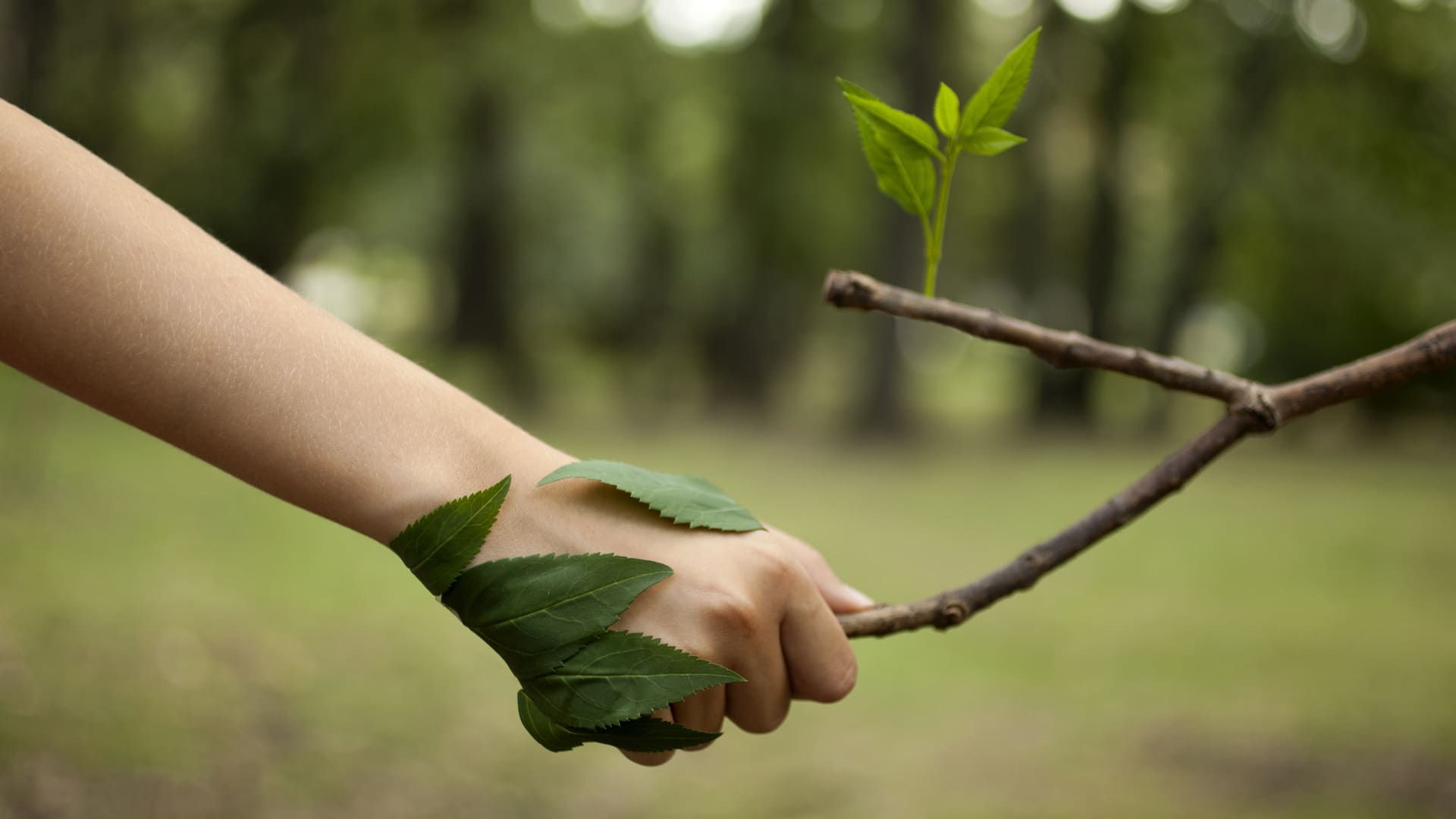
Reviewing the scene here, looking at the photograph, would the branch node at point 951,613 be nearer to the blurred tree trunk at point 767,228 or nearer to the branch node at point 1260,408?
the branch node at point 1260,408

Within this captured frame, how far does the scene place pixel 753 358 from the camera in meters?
Result: 23.5

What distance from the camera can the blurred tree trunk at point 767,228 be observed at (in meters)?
16.9

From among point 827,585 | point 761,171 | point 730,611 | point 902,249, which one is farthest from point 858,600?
point 761,171

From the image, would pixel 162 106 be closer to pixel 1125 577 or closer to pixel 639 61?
pixel 639 61

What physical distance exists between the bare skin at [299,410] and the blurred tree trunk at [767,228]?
52.9 ft

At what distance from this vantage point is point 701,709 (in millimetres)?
1273

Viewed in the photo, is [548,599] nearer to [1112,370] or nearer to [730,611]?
[730,611]

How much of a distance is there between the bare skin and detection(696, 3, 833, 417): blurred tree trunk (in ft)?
52.9

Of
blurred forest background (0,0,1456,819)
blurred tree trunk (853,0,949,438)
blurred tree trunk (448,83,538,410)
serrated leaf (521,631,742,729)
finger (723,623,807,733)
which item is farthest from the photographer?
blurred tree trunk (448,83,538,410)

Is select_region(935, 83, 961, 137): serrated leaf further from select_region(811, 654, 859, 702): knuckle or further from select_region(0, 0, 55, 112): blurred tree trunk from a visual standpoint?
select_region(0, 0, 55, 112): blurred tree trunk

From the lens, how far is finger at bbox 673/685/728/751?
1260 mm

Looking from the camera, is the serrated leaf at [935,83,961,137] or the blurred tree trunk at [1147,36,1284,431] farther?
the blurred tree trunk at [1147,36,1284,431]

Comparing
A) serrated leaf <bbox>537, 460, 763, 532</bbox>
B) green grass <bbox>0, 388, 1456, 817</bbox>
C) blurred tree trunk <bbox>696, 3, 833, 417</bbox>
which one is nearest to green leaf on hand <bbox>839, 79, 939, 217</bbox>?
serrated leaf <bbox>537, 460, 763, 532</bbox>

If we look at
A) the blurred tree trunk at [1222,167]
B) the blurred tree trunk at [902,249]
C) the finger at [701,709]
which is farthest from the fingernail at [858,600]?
the blurred tree trunk at [1222,167]
